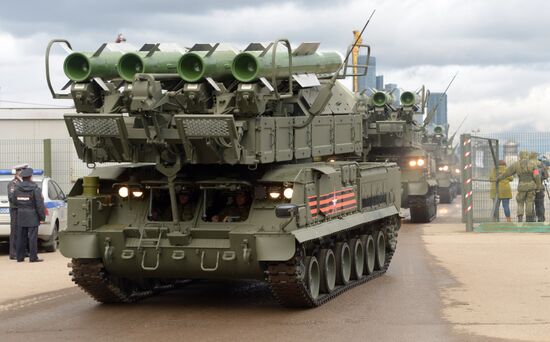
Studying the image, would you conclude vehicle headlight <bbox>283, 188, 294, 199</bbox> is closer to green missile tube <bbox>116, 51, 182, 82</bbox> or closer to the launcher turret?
the launcher turret

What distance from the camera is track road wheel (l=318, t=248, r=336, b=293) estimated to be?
13742mm

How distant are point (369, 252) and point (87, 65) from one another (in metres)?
5.53

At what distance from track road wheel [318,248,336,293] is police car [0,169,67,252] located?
343 inches

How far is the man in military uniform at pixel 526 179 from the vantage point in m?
26.0

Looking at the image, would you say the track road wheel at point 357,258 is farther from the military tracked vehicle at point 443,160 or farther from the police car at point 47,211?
the military tracked vehicle at point 443,160

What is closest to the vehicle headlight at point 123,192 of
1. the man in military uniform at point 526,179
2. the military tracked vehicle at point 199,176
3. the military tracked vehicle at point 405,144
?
the military tracked vehicle at point 199,176

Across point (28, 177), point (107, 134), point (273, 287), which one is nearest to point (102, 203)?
point (107, 134)

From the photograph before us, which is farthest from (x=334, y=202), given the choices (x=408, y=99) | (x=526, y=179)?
(x=408, y=99)

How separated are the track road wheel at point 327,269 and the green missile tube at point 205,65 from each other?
2619 millimetres

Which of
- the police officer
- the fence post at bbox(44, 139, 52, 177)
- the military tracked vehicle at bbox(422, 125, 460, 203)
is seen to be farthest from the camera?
the military tracked vehicle at bbox(422, 125, 460, 203)

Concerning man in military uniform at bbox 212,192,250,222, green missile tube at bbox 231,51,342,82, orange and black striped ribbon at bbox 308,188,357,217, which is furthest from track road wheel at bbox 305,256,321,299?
green missile tube at bbox 231,51,342,82

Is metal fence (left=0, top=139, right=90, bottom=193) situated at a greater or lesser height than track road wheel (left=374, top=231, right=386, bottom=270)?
greater

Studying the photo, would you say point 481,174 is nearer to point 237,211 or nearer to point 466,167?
point 466,167

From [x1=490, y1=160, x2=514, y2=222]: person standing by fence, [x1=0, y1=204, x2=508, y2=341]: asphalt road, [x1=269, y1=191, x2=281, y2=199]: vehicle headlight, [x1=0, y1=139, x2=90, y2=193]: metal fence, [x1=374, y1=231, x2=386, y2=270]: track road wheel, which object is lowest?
[x1=0, y1=204, x2=508, y2=341]: asphalt road
